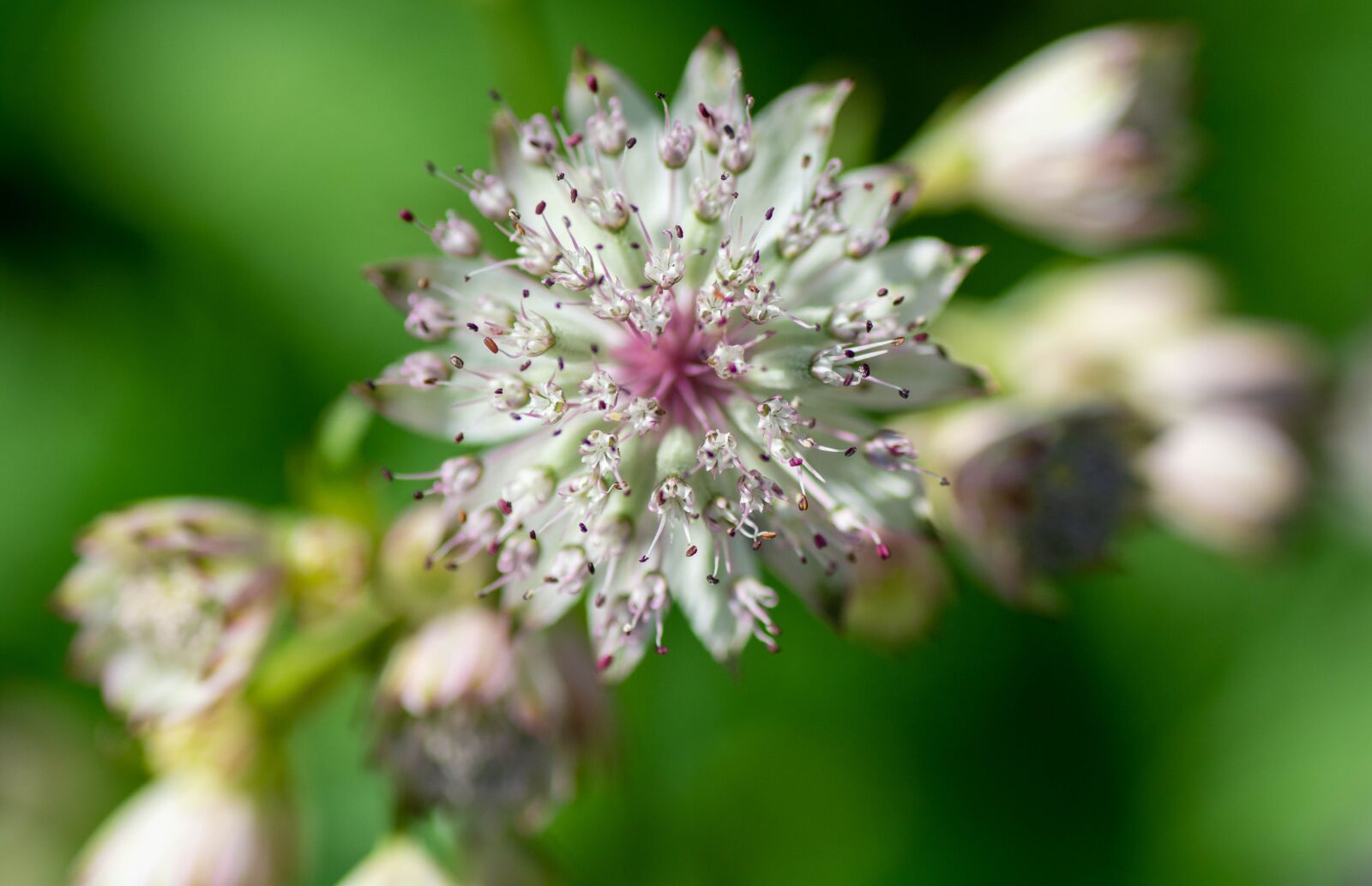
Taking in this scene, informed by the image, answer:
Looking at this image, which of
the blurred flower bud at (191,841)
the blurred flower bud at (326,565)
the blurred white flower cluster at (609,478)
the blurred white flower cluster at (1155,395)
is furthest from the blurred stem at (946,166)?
the blurred flower bud at (191,841)

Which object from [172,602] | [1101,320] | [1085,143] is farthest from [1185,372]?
[172,602]

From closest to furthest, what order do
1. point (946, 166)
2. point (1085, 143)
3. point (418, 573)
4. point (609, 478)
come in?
point (609, 478) → point (418, 573) → point (1085, 143) → point (946, 166)

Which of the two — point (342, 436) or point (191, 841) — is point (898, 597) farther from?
point (191, 841)

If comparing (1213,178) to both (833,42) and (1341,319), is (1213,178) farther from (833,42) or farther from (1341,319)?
(833,42)

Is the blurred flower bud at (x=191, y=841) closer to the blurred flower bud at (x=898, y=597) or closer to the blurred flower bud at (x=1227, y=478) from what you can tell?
the blurred flower bud at (x=898, y=597)

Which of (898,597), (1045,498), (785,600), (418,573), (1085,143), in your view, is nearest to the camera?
(418,573)

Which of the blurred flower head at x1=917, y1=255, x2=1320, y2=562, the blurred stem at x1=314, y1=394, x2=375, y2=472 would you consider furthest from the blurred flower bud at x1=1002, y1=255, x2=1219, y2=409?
the blurred stem at x1=314, y1=394, x2=375, y2=472

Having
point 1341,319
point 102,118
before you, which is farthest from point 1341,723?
point 102,118

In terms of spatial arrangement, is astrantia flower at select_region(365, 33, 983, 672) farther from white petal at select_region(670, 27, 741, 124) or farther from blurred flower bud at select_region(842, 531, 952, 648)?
blurred flower bud at select_region(842, 531, 952, 648)
